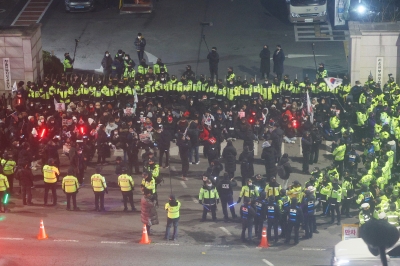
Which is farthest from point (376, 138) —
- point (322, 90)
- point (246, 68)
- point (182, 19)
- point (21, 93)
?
point (182, 19)

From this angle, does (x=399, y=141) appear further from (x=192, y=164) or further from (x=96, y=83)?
(x=96, y=83)

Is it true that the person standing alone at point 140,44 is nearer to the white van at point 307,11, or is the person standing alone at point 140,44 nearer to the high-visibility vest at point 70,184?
the white van at point 307,11

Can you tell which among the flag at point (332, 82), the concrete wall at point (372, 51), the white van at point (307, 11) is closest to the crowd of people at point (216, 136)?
the flag at point (332, 82)

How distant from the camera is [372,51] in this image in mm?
30906

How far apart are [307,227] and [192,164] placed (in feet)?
24.9

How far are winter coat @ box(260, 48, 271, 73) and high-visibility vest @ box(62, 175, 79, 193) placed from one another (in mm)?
13517

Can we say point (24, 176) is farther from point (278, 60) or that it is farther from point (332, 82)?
point (278, 60)

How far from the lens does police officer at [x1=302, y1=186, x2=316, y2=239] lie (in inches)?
768

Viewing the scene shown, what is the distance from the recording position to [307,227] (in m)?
19.5

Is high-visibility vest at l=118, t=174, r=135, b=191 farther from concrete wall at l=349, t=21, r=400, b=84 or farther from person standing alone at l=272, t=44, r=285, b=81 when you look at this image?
concrete wall at l=349, t=21, r=400, b=84

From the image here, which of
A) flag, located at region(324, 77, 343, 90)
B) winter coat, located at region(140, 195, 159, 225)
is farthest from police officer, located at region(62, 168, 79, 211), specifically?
flag, located at region(324, 77, 343, 90)

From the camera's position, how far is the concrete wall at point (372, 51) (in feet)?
101

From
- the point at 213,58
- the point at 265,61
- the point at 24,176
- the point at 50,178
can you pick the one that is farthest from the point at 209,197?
the point at 265,61

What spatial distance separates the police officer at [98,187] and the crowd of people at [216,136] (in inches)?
1.2
